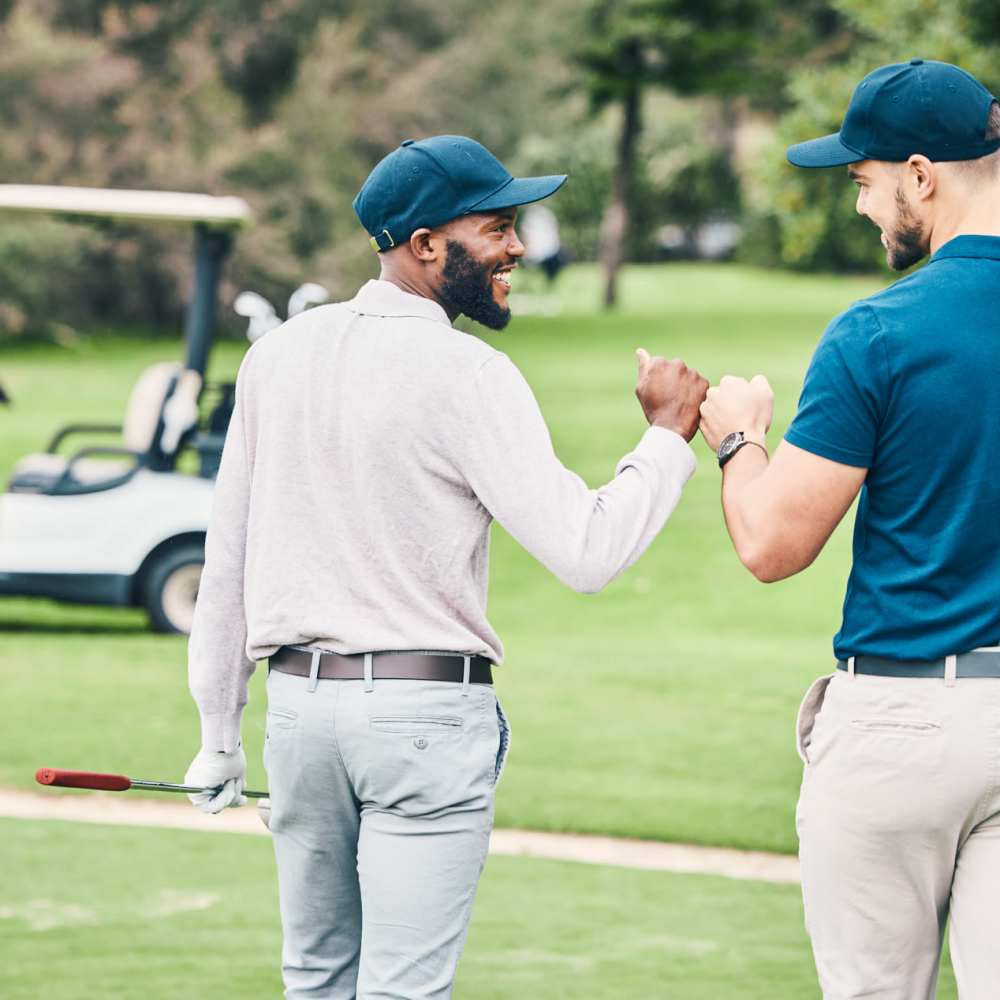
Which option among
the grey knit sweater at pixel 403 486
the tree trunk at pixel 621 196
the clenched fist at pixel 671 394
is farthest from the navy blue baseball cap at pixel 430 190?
the tree trunk at pixel 621 196

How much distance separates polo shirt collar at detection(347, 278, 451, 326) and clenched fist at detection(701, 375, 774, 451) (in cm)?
44

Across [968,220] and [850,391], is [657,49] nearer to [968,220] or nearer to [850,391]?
[968,220]

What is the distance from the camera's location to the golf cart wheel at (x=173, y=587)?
32.8ft

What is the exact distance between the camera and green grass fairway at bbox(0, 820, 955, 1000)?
4.83 m

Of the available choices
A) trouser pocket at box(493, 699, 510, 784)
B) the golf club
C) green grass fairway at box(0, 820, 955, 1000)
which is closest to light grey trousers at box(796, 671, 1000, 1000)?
trouser pocket at box(493, 699, 510, 784)

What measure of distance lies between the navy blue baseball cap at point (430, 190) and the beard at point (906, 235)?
1.86ft

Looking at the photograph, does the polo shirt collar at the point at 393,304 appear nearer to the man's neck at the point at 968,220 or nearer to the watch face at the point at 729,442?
the watch face at the point at 729,442

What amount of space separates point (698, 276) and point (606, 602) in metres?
44.5

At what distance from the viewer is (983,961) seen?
2.74m

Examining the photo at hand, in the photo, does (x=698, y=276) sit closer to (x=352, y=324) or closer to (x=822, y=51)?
(x=822, y=51)

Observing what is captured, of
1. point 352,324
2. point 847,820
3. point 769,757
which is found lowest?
point 769,757

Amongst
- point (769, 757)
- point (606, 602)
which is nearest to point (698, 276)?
point (606, 602)

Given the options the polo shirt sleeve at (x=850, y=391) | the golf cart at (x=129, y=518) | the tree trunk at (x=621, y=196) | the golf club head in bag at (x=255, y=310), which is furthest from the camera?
the tree trunk at (x=621, y=196)

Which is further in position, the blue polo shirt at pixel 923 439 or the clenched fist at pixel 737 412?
the clenched fist at pixel 737 412
